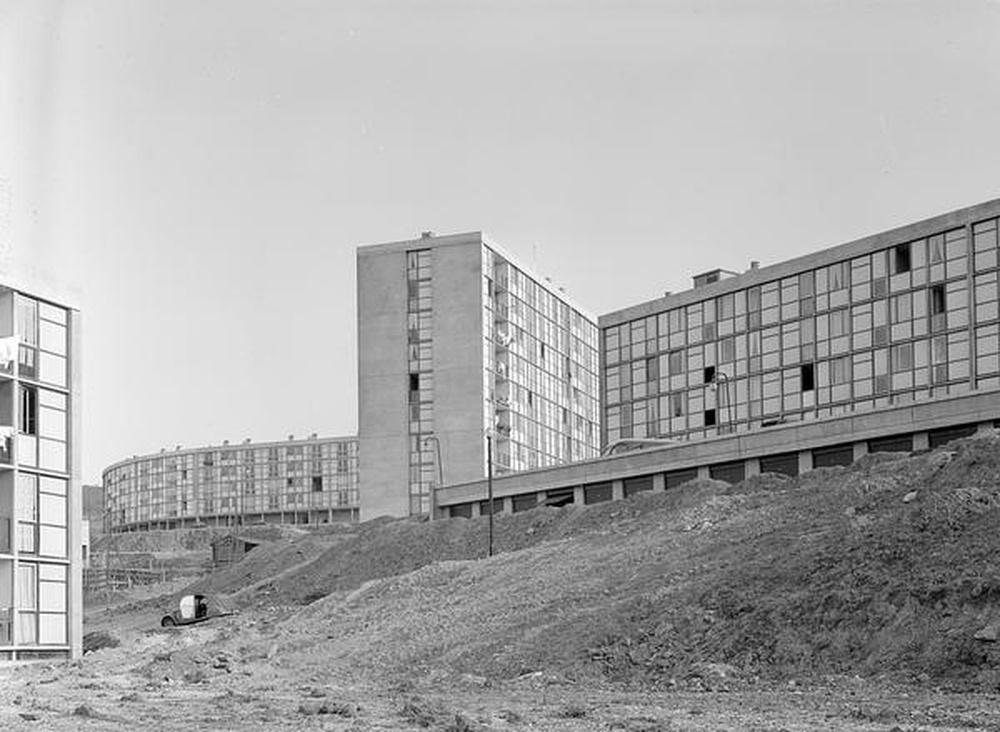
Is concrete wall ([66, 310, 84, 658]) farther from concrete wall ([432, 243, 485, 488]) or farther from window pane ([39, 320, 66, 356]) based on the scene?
concrete wall ([432, 243, 485, 488])

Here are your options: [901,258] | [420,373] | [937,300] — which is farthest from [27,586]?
[420,373]

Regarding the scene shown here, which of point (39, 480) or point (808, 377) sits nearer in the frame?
point (39, 480)

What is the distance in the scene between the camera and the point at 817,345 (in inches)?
3066

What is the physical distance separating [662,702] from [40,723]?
10.1m

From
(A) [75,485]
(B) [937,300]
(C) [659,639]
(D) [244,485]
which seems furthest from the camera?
(D) [244,485]

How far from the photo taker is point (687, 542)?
138 ft

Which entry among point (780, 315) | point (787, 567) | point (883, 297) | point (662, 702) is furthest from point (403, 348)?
point (662, 702)

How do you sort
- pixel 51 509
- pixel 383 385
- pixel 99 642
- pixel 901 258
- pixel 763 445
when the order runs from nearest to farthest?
pixel 51 509 < pixel 99 642 < pixel 763 445 < pixel 901 258 < pixel 383 385

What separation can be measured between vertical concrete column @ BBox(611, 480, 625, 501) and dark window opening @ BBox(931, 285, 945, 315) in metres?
17.7

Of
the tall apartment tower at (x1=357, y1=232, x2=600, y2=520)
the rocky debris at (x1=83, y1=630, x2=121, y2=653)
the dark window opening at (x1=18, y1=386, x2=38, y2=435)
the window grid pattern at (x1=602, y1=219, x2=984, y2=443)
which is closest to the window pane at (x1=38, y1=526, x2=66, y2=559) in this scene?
the dark window opening at (x1=18, y1=386, x2=38, y2=435)

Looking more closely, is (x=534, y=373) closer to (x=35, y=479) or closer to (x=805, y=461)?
(x=805, y=461)

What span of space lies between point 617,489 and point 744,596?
30972mm

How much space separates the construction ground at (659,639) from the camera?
977 inches

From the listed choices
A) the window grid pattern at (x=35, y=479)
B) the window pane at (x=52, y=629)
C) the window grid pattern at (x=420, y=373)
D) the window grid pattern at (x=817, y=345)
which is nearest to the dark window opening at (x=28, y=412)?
the window grid pattern at (x=35, y=479)
